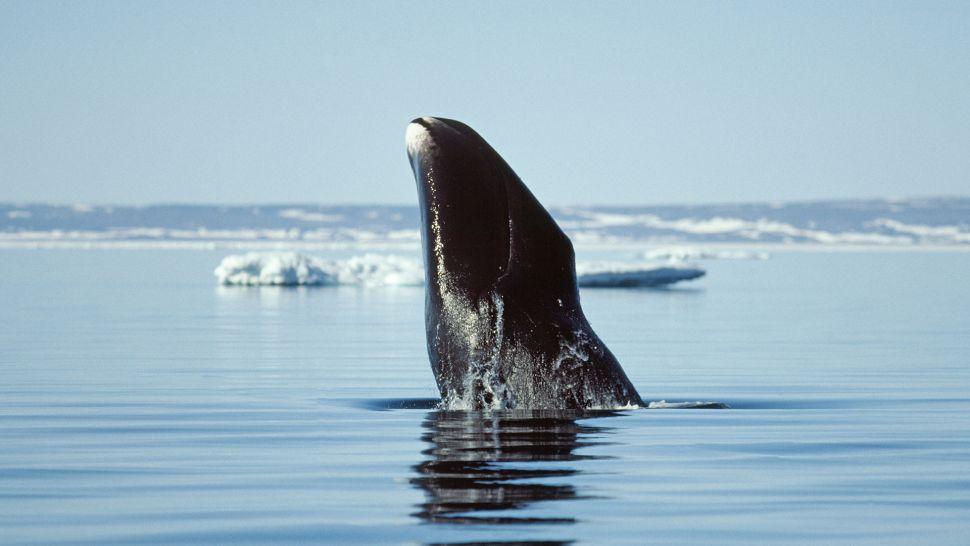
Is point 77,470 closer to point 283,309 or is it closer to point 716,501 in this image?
point 716,501

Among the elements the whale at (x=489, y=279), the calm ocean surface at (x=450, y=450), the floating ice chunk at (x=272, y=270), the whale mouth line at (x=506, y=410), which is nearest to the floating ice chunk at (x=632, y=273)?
the floating ice chunk at (x=272, y=270)

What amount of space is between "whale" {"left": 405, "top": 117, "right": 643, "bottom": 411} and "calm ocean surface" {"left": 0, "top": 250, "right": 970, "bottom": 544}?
292 mm

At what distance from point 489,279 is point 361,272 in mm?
44024

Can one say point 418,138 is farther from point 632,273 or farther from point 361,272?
point 361,272

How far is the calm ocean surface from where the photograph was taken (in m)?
7.08

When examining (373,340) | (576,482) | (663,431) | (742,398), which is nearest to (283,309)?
(373,340)

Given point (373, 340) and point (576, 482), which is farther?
point (373, 340)

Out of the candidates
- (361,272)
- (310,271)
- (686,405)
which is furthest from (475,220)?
(361,272)

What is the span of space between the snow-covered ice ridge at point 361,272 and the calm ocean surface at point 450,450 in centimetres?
2540

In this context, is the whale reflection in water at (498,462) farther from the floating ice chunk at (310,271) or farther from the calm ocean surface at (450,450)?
the floating ice chunk at (310,271)

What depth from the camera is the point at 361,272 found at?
53.8m

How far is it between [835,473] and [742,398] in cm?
549

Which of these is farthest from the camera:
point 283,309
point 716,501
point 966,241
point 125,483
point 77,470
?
point 966,241

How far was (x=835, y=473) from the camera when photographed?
29.0 ft
